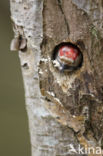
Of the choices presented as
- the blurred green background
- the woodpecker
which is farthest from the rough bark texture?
the blurred green background

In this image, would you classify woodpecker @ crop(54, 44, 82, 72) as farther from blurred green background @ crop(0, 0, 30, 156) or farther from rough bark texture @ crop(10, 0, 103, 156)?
blurred green background @ crop(0, 0, 30, 156)

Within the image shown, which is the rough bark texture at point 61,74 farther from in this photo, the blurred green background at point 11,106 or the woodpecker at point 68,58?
the blurred green background at point 11,106

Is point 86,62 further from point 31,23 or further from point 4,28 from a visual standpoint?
point 4,28

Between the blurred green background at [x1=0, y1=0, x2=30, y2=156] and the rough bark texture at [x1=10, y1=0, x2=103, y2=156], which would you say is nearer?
the rough bark texture at [x1=10, y1=0, x2=103, y2=156]

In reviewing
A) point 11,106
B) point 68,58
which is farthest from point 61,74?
point 11,106

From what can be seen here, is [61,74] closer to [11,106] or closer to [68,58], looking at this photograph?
[68,58]

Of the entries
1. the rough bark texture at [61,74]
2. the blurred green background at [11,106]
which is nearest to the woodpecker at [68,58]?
the rough bark texture at [61,74]
